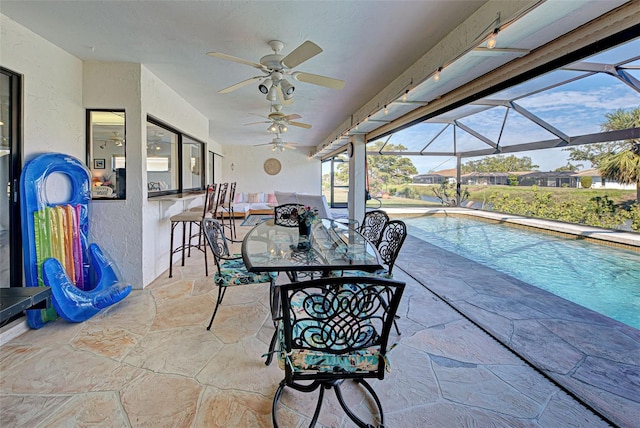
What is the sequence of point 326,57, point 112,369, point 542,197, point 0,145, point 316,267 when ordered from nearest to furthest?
point 316,267
point 112,369
point 0,145
point 326,57
point 542,197

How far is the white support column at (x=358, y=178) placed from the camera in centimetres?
595

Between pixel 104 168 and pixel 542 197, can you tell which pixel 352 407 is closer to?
pixel 104 168

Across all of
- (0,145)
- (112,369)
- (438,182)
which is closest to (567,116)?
(438,182)

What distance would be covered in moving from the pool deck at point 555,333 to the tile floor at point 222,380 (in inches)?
5.9

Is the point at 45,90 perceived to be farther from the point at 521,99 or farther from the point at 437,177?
the point at 437,177

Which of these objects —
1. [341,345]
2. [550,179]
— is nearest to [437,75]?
[341,345]

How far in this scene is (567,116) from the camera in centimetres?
487

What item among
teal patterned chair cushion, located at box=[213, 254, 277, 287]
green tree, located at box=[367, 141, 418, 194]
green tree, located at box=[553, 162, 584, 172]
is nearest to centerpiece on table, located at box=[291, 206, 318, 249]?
teal patterned chair cushion, located at box=[213, 254, 277, 287]

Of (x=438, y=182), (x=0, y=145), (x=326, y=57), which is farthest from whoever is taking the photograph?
(x=438, y=182)

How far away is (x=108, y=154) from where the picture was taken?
3.28 m

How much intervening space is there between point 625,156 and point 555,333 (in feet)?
11.9

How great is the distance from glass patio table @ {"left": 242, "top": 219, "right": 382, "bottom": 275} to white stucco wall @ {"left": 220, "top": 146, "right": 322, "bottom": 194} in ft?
25.8

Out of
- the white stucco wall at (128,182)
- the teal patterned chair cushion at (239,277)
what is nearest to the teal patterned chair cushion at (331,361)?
the teal patterned chair cushion at (239,277)

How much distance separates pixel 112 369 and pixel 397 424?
1.77m
